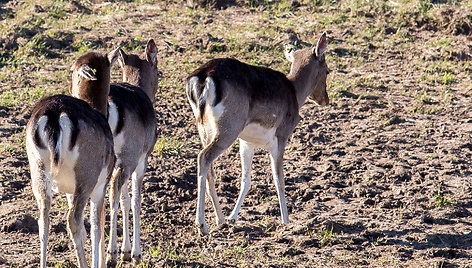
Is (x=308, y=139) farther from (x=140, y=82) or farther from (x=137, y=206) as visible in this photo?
(x=137, y=206)

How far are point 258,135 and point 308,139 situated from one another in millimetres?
1985

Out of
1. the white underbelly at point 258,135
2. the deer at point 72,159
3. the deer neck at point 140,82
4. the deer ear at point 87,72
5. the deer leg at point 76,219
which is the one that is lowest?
the deer leg at point 76,219

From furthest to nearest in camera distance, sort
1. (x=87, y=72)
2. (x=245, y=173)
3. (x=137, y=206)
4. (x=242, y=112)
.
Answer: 1. (x=245, y=173)
2. (x=242, y=112)
3. (x=137, y=206)
4. (x=87, y=72)

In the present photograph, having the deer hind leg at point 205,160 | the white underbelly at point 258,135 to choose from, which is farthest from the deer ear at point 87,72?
the white underbelly at point 258,135

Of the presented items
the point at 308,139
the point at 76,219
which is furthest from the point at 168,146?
the point at 76,219

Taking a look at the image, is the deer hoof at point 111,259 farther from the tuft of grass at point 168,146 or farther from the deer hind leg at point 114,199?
the tuft of grass at point 168,146

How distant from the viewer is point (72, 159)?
6512 mm

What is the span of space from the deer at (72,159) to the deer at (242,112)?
159 cm

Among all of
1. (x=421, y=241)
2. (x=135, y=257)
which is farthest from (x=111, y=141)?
(x=421, y=241)

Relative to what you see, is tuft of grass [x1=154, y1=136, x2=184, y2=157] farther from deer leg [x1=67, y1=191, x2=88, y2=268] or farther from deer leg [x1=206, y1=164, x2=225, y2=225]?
deer leg [x1=67, y1=191, x2=88, y2=268]

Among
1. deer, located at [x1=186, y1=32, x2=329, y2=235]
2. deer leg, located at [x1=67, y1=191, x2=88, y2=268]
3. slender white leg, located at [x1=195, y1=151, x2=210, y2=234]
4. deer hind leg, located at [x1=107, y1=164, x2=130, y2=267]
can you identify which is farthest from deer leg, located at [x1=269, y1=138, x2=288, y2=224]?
deer leg, located at [x1=67, y1=191, x2=88, y2=268]

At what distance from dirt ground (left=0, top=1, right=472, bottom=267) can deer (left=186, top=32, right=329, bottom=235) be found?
0.41 metres

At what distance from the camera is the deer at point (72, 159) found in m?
6.41

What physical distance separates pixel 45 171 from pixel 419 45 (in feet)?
29.2
